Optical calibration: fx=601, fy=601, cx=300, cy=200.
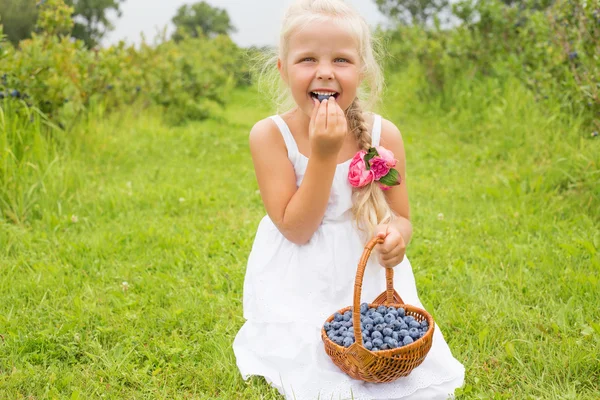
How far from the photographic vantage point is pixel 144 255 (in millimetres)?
3309

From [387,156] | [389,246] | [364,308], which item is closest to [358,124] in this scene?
[387,156]

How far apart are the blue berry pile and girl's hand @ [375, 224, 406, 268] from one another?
0.16m

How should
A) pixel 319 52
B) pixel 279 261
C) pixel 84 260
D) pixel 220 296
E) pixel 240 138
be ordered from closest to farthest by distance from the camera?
pixel 319 52, pixel 279 261, pixel 220 296, pixel 84 260, pixel 240 138

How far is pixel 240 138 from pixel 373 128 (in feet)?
15.9

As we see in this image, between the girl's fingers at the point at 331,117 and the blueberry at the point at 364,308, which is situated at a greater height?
the girl's fingers at the point at 331,117

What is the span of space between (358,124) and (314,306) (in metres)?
0.68

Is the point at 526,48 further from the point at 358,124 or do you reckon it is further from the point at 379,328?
the point at 379,328

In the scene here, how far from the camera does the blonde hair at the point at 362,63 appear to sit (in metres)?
2.01

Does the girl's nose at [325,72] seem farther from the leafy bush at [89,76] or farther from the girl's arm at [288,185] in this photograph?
the leafy bush at [89,76]

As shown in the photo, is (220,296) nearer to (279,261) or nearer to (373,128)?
(279,261)

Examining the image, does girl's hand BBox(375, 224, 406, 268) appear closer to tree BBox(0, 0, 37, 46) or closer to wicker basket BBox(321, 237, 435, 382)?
wicker basket BBox(321, 237, 435, 382)

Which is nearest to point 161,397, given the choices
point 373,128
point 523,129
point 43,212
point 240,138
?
point 373,128

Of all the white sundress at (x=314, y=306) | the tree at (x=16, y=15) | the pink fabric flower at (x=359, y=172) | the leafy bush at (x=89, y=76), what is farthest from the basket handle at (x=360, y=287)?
the tree at (x=16, y=15)

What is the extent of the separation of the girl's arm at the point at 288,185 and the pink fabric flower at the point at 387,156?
22 centimetres
